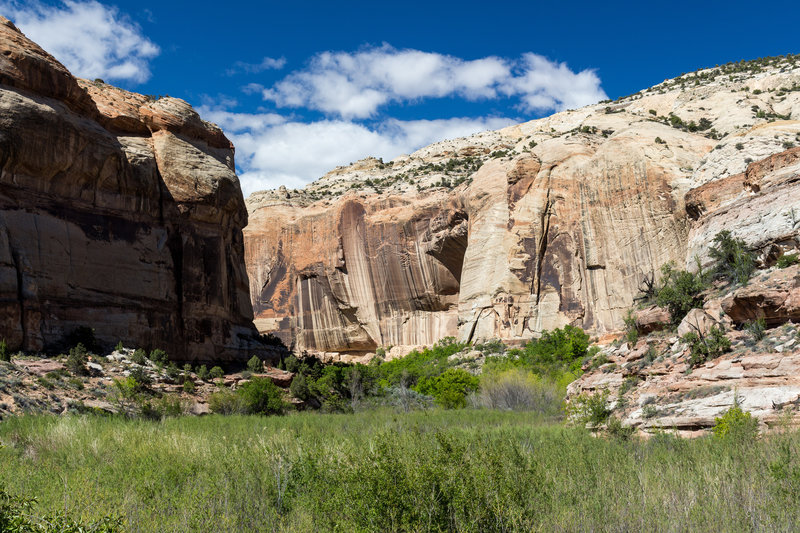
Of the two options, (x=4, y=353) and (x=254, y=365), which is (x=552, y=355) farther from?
(x=4, y=353)

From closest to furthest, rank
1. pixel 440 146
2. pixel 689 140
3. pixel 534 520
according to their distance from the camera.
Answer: pixel 534 520 → pixel 689 140 → pixel 440 146

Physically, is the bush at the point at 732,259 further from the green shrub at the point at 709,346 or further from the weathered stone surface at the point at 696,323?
the green shrub at the point at 709,346

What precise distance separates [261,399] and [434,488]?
20411 mm

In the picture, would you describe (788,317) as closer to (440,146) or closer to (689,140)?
(689,140)

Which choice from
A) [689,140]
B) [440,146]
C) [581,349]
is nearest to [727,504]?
[581,349]

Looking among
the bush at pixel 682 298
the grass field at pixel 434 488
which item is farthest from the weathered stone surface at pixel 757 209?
the grass field at pixel 434 488

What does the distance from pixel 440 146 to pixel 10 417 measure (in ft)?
196

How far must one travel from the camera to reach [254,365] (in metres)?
31.2

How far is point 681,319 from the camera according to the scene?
17.4 metres

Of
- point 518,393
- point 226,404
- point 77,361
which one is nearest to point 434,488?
point 226,404

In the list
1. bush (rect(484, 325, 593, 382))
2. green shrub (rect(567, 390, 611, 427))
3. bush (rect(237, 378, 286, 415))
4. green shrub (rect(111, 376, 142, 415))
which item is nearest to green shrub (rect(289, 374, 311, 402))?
bush (rect(237, 378, 286, 415))

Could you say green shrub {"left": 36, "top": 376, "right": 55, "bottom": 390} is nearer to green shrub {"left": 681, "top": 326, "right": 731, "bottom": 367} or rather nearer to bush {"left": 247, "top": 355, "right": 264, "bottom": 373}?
bush {"left": 247, "top": 355, "right": 264, "bottom": 373}

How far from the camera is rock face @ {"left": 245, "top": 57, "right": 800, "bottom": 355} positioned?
1067 inches

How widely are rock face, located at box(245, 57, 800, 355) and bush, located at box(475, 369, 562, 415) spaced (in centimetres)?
818
